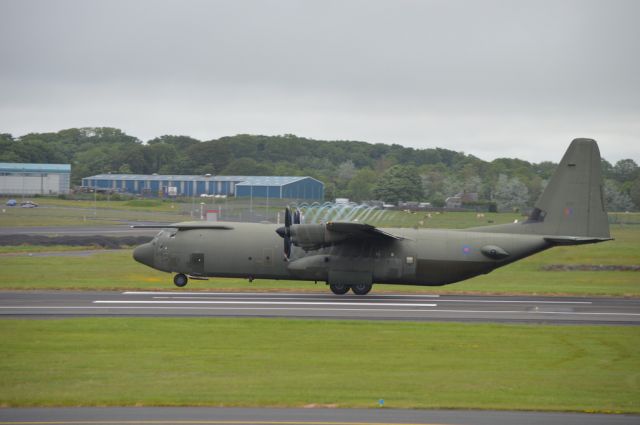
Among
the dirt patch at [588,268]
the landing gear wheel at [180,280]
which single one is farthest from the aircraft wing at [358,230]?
the dirt patch at [588,268]

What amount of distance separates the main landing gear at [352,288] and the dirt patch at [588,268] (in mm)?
17975

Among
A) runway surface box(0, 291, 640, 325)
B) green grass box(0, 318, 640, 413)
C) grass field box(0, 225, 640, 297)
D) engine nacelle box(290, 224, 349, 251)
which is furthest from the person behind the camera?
grass field box(0, 225, 640, 297)

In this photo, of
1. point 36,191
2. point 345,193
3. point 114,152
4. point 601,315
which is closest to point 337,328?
point 601,315

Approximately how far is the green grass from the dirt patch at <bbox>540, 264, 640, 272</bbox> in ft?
70.5

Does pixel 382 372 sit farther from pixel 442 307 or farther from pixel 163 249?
pixel 163 249

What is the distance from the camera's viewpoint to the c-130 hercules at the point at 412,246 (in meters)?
31.8

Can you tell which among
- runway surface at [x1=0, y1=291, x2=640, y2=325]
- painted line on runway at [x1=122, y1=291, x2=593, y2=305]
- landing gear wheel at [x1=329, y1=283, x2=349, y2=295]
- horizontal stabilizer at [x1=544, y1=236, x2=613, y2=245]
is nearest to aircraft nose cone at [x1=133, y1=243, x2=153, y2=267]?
painted line on runway at [x1=122, y1=291, x2=593, y2=305]

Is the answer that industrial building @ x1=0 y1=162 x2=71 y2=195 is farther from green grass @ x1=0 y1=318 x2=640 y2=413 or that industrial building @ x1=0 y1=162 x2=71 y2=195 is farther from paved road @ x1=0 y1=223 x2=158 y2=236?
green grass @ x1=0 y1=318 x2=640 y2=413

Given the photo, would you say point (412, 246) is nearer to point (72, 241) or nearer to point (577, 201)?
point (577, 201)

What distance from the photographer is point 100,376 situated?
1716cm

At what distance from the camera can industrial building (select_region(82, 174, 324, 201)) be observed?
6444 cm

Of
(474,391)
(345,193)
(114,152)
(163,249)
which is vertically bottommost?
(474,391)

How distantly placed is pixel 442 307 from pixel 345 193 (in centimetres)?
4671

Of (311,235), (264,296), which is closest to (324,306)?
(311,235)
